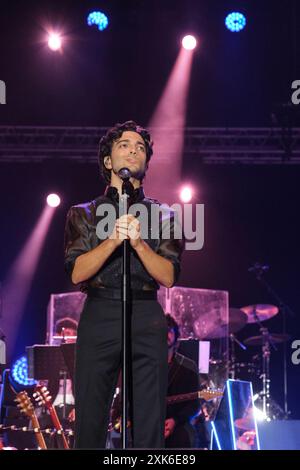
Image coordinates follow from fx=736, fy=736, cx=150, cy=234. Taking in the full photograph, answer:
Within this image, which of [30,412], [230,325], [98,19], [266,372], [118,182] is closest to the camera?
[118,182]

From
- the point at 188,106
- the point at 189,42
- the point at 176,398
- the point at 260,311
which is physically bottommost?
the point at 176,398

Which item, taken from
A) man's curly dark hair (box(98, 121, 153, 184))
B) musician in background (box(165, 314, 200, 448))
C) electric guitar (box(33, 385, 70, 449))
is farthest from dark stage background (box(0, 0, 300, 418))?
man's curly dark hair (box(98, 121, 153, 184))

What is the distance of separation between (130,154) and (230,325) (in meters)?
6.80

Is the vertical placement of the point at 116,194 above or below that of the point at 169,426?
above

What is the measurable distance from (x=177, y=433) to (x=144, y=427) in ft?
10.1

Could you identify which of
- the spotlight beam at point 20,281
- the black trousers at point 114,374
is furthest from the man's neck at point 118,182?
the spotlight beam at point 20,281

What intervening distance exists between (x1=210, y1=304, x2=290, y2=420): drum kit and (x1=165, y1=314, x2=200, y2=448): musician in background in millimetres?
3234

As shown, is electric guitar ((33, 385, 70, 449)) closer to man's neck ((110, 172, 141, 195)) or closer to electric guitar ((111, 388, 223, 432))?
electric guitar ((111, 388, 223, 432))

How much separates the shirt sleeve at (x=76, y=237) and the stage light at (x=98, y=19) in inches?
283

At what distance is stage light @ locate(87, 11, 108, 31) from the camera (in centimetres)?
1006

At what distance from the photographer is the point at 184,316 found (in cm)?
980

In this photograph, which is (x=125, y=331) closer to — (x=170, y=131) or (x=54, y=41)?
(x=54, y=41)

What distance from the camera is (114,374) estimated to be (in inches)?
126

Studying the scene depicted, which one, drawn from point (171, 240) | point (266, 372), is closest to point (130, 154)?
point (171, 240)
